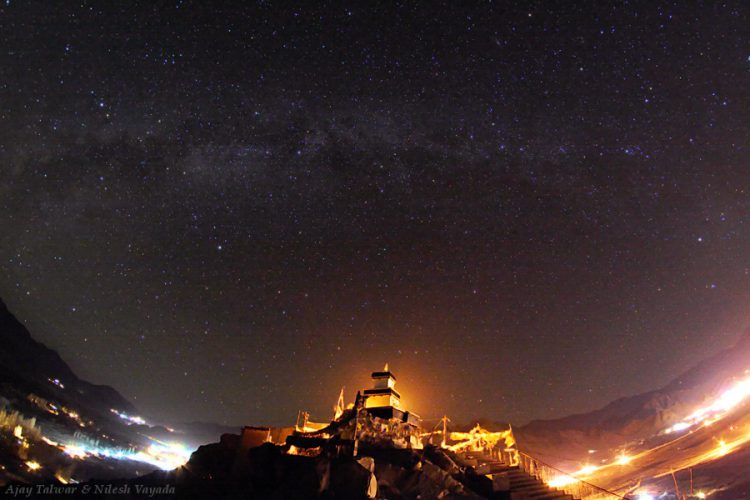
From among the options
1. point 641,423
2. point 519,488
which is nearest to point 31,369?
point 519,488

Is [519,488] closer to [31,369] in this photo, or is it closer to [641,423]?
[641,423]

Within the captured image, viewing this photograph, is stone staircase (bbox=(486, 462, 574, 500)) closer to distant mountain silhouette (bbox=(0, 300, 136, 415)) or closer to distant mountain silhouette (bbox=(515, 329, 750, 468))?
distant mountain silhouette (bbox=(515, 329, 750, 468))

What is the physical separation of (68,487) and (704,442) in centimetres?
5954

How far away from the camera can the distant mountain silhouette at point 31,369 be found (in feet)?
277

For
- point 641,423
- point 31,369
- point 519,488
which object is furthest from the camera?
point 31,369

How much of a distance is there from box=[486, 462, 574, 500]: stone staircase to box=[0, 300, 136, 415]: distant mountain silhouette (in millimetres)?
88108

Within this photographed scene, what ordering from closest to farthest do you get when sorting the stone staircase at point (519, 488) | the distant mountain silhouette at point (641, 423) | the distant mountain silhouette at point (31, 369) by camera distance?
the stone staircase at point (519, 488)
the distant mountain silhouette at point (641, 423)
the distant mountain silhouette at point (31, 369)

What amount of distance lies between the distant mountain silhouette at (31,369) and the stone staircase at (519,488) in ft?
289

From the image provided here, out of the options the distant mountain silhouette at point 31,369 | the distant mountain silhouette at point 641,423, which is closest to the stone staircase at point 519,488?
the distant mountain silhouette at point 641,423

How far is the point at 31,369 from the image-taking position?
118 m

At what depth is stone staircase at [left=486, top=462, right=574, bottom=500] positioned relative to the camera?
20.3 m

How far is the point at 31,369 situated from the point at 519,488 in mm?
142441

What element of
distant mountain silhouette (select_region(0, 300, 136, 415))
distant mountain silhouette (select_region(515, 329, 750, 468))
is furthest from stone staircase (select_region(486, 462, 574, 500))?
distant mountain silhouette (select_region(0, 300, 136, 415))

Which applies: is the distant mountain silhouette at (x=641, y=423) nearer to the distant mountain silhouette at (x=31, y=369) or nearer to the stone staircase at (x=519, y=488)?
the stone staircase at (x=519, y=488)
